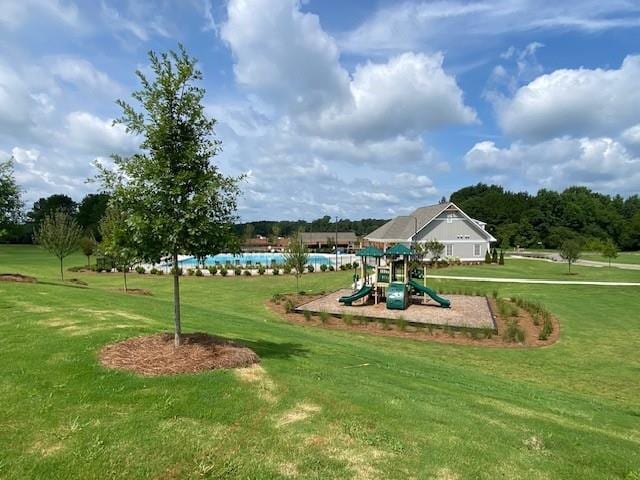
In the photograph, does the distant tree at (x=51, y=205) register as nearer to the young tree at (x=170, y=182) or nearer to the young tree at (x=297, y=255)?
the young tree at (x=297, y=255)

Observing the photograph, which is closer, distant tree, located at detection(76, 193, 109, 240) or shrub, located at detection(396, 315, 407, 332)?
shrub, located at detection(396, 315, 407, 332)

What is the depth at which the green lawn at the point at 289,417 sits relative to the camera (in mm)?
4586

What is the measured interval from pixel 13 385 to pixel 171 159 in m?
4.33

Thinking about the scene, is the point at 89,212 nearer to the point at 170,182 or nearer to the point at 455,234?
the point at 455,234

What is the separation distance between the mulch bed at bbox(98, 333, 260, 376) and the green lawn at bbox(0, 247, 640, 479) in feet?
1.17

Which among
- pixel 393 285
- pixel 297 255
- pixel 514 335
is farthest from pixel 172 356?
pixel 297 255

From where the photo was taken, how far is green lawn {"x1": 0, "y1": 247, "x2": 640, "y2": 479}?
4.59m

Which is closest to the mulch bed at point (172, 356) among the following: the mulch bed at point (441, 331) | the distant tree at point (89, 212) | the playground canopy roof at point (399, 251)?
the mulch bed at point (441, 331)

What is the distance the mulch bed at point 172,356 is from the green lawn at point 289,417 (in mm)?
357

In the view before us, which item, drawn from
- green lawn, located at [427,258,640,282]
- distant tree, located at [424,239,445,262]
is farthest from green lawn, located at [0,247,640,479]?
distant tree, located at [424,239,445,262]

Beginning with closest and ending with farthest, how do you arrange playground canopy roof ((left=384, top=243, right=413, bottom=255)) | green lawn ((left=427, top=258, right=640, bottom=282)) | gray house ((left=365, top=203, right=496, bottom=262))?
playground canopy roof ((left=384, top=243, right=413, bottom=255))
green lawn ((left=427, top=258, right=640, bottom=282))
gray house ((left=365, top=203, right=496, bottom=262))

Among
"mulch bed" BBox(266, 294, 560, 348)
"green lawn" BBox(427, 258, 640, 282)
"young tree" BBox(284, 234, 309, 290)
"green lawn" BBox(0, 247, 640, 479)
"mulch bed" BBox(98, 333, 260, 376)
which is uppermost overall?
"young tree" BBox(284, 234, 309, 290)

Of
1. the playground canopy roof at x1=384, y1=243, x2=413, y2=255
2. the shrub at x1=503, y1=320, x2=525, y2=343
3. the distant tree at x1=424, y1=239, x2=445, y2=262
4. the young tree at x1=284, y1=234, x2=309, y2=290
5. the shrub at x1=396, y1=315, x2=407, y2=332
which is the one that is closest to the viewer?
the shrub at x1=503, y1=320, x2=525, y2=343

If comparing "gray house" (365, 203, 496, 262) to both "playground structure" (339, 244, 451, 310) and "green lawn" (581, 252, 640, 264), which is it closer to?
"green lawn" (581, 252, 640, 264)
